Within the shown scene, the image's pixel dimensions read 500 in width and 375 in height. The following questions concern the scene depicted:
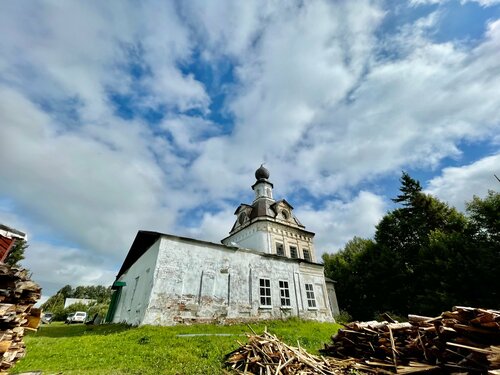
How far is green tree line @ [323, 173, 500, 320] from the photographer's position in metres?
19.2

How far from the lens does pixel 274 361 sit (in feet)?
18.1

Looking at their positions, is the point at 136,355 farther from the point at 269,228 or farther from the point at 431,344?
the point at 269,228

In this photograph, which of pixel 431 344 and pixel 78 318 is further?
pixel 78 318

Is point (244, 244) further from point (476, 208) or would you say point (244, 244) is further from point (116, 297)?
point (476, 208)

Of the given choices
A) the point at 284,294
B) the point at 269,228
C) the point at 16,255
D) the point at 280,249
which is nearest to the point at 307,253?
the point at 280,249

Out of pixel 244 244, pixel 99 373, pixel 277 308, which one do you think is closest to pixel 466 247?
pixel 277 308

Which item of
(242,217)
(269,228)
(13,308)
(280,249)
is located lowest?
(13,308)

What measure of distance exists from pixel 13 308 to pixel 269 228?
18970mm

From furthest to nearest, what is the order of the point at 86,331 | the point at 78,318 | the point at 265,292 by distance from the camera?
the point at 78,318 < the point at 265,292 < the point at 86,331

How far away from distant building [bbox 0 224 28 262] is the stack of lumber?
34.7 ft

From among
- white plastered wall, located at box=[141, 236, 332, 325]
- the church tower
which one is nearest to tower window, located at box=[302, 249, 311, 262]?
the church tower

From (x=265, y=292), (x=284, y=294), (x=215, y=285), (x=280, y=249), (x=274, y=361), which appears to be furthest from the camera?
(x=280, y=249)

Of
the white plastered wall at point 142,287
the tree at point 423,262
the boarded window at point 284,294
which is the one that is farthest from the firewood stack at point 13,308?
the tree at point 423,262

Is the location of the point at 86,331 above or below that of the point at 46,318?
below
